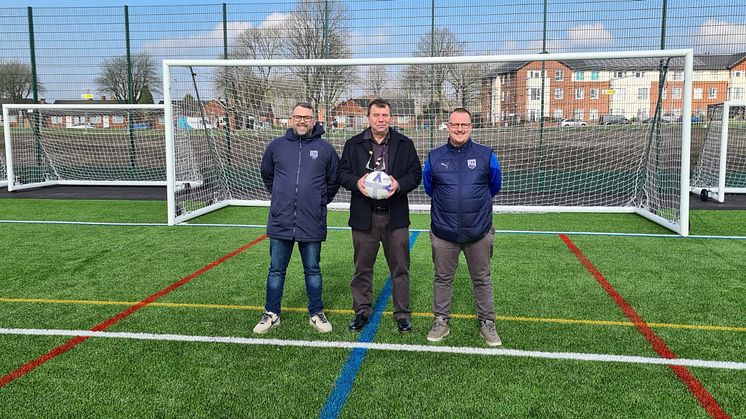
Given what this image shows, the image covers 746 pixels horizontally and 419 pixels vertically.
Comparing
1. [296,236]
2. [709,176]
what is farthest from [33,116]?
[709,176]

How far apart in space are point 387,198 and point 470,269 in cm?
85

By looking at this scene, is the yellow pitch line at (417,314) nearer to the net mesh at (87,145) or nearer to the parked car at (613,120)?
the parked car at (613,120)

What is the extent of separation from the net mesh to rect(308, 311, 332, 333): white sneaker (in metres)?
12.7

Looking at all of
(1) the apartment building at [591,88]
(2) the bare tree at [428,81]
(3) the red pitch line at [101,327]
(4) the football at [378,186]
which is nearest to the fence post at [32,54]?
(2) the bare tree at [428,81]

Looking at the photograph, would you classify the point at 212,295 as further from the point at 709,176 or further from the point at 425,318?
the point at 709,176

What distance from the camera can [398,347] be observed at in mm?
4270

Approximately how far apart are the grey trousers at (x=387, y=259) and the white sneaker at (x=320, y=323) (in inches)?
10.6

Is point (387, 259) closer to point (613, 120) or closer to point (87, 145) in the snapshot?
point (613, 120)

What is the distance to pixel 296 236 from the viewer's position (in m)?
4.45

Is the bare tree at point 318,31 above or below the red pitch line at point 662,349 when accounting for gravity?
above

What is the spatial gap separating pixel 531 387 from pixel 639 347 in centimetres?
120

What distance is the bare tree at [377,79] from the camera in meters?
11.4

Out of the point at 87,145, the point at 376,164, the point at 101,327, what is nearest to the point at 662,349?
the point at 376,164

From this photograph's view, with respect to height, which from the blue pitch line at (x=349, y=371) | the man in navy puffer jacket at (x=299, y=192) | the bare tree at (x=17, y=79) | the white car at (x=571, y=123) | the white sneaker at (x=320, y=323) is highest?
the bare tree at (x=17, y=79)
